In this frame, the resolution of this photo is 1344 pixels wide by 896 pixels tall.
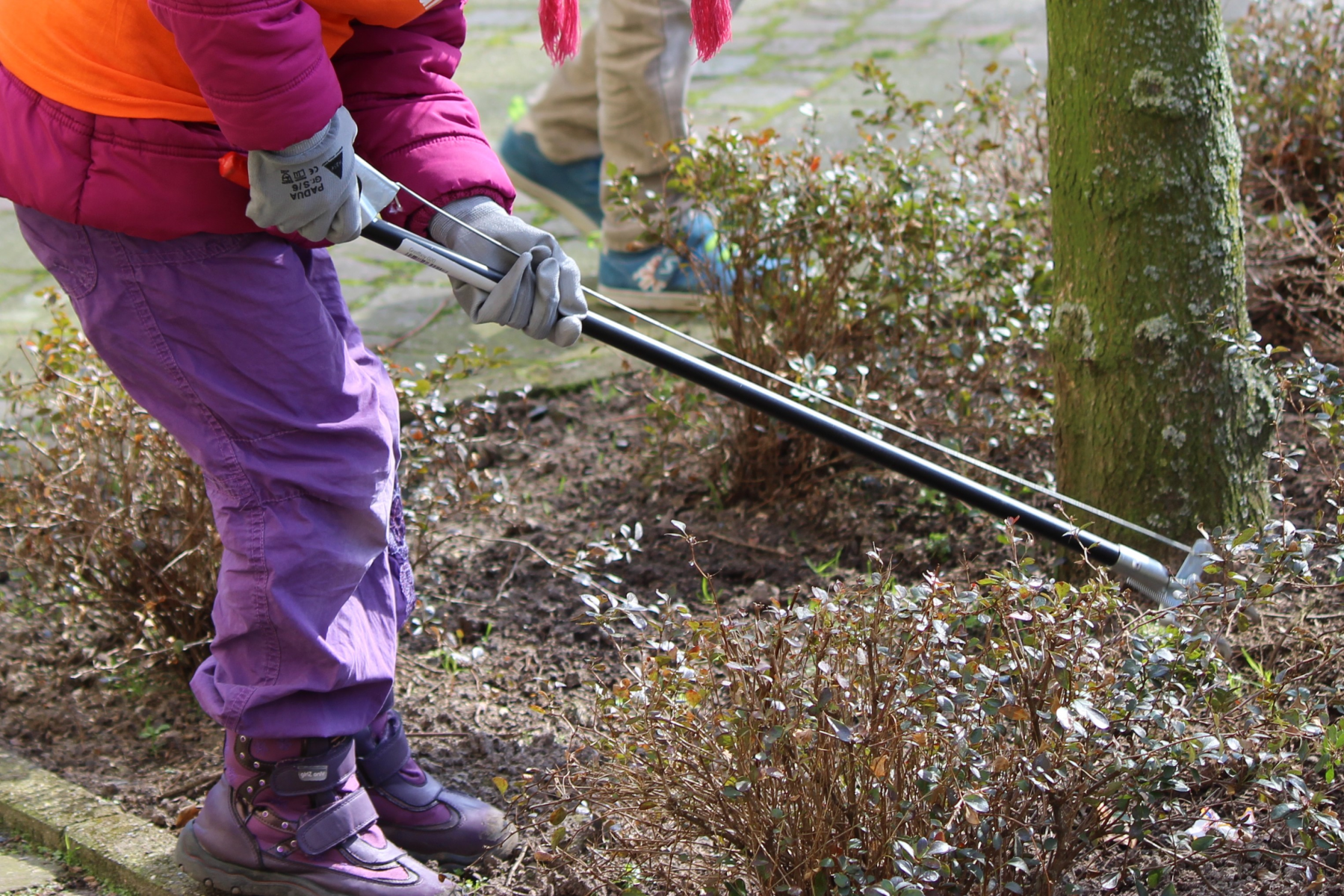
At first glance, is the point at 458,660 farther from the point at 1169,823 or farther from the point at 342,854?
the point at 1169,823

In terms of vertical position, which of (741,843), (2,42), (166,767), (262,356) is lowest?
(166,767)

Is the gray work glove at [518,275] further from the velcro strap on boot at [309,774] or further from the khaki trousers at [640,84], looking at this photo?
the khaki trousers at [640,84]

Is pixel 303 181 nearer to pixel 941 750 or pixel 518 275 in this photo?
pixel 518 275

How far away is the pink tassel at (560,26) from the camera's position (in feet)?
7.58

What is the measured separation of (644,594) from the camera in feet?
9.56

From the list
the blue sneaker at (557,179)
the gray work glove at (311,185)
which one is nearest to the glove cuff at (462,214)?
the gray work glove at (311,185)

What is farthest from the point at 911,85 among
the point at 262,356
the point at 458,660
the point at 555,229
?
the point at 262,356

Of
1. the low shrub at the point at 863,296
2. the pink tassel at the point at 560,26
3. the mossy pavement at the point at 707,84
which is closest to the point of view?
the pink tassel at the point at 560,26

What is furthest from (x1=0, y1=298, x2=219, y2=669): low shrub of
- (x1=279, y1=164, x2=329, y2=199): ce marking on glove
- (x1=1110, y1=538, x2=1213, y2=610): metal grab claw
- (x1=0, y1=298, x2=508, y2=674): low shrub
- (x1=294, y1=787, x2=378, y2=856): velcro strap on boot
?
(x1=1110, y1=538, x2=1213, y2=610): metal grab claw

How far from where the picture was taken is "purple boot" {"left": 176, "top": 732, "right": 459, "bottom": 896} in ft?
6.80

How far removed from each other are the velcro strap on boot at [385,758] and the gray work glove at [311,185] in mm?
878

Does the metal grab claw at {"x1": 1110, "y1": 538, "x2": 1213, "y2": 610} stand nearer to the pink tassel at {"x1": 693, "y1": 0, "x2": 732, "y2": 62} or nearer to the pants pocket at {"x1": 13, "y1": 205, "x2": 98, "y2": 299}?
the pink tassel at {"x1": 693, "y1": 0, "x2": 732, "y2": 62}

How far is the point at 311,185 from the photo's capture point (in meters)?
1.82

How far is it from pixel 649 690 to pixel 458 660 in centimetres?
91
